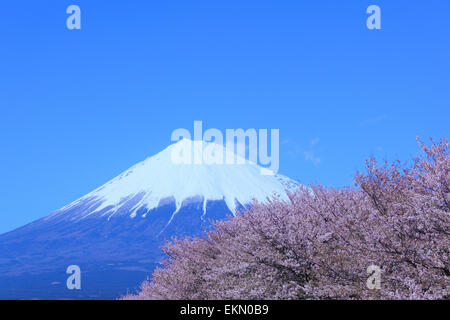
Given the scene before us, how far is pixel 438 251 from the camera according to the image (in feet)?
35.3

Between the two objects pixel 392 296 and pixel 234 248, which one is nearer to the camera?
pixel 392 296

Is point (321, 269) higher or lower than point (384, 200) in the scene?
lower

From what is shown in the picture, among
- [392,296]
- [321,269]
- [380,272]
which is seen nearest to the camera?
[392,296]

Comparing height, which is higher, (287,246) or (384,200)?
(384,200)

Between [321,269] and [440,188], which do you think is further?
[321,269]

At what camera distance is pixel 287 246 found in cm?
1342
